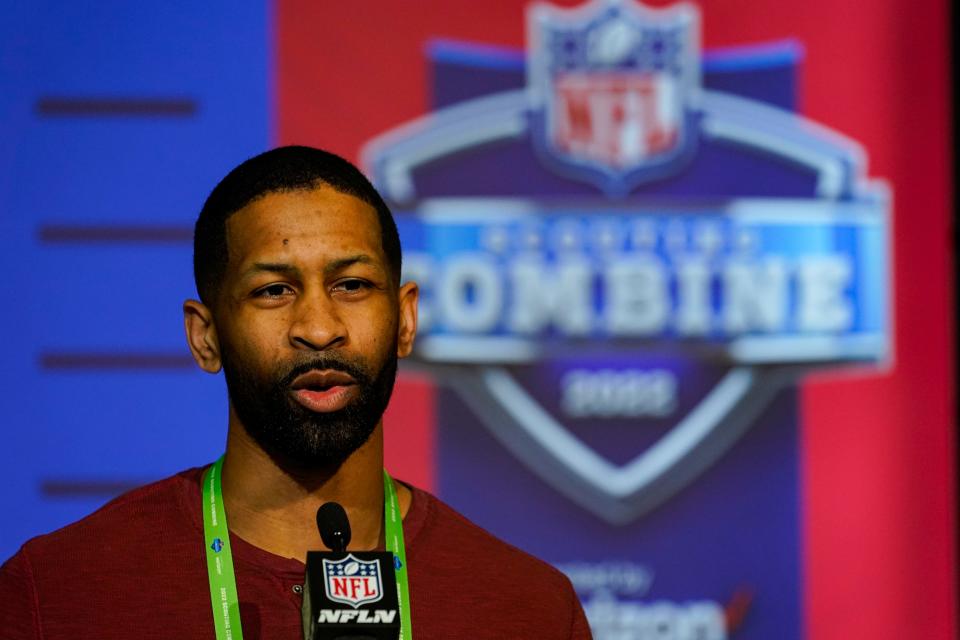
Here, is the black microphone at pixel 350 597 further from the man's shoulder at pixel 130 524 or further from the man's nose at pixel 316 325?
the man's shoulder at pixel 130 524

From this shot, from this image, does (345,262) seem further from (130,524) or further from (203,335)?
(130,524)

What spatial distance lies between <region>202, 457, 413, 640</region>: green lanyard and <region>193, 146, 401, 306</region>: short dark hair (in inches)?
9.7

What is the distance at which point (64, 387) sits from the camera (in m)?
3.26

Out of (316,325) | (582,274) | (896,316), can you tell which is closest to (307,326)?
(316,325)

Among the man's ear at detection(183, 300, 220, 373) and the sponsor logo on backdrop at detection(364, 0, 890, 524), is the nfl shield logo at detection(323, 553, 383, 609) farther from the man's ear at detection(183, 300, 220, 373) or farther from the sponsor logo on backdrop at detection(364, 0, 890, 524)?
the sponsor logo on backdrop at detection(364, 0, 890, 524)

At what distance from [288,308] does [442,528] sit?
1.29 feet

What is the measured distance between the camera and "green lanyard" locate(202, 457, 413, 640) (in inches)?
62.9

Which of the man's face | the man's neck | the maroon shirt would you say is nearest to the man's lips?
the man's face

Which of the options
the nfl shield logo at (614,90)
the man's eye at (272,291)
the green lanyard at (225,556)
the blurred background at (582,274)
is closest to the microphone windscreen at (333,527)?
the green lanyard at (225,556)

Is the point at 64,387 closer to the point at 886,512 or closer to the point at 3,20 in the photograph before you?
the point at 3,20

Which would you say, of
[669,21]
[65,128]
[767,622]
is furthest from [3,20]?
[767,622]

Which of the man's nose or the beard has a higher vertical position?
the man's nose

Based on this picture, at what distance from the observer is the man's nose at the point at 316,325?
5.16ft

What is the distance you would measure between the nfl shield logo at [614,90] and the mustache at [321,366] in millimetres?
1864
